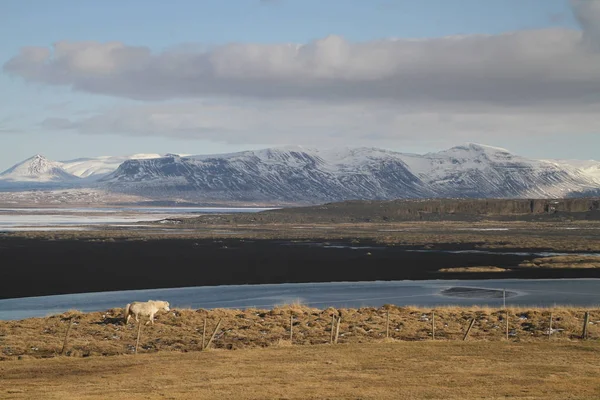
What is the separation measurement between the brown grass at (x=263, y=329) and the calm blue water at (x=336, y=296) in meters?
7.19

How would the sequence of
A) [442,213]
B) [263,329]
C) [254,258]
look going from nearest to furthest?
[263,329], [254,258], [442,213]

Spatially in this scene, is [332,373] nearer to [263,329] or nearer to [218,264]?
[263,329]

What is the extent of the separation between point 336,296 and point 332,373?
29.1 m

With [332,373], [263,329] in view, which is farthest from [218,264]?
[332,373]

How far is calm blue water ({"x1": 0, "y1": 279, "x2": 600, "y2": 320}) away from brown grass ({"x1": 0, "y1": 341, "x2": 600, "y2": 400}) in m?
18.2

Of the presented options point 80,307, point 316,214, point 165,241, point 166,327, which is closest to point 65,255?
point 165,241

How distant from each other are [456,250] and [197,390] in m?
74.3

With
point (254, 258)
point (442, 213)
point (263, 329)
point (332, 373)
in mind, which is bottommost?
point (254, 258)

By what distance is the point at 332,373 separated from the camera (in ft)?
88.7

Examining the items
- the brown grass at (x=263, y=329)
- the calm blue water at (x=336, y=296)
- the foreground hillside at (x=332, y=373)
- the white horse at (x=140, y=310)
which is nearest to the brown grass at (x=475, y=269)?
the calm blue water at (x=336, y=296)

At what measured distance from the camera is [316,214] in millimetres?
192375

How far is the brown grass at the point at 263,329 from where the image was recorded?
1350 inches

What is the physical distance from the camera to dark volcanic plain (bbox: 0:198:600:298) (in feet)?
221

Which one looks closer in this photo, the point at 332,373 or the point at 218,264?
the point at 332,373
